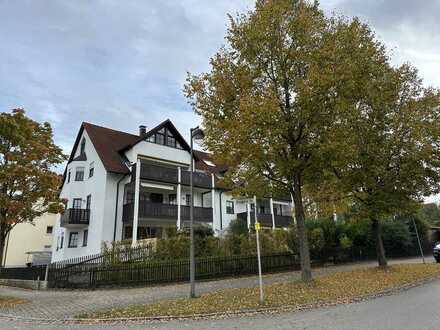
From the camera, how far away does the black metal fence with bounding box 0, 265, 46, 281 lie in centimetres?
1969

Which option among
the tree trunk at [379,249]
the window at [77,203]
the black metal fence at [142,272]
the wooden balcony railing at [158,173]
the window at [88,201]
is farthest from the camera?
the window at [77,203]

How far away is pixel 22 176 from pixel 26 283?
9.40 metres

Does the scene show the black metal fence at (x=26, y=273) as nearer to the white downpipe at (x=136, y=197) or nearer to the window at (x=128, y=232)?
the white downpipe at (x=136, y=197)

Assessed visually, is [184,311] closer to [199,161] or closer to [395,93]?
[395,93]

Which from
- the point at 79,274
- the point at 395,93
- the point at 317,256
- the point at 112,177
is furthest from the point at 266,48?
the point at 112,177

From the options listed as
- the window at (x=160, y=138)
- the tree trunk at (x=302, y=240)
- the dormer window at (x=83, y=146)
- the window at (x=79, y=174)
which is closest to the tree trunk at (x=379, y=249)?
the tree trunk at (x=302, y=240)

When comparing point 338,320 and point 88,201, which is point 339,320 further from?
point 88,201

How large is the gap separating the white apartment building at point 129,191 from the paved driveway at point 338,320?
17.0m

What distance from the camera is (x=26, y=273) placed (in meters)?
21.5

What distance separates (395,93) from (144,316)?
55.6 ft

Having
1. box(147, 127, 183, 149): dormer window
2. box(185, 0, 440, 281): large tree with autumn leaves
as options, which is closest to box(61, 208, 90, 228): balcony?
box(147, 127, 183, 149): dormer window

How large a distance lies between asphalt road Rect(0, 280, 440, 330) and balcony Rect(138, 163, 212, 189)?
1821cm

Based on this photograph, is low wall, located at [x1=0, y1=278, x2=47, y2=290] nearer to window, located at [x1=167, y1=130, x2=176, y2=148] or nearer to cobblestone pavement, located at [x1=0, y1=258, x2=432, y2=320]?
cobblestone pavement, located at [x1=0, y1=258, x2=432, y2=320]

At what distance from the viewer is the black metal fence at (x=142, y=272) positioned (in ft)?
57.1
